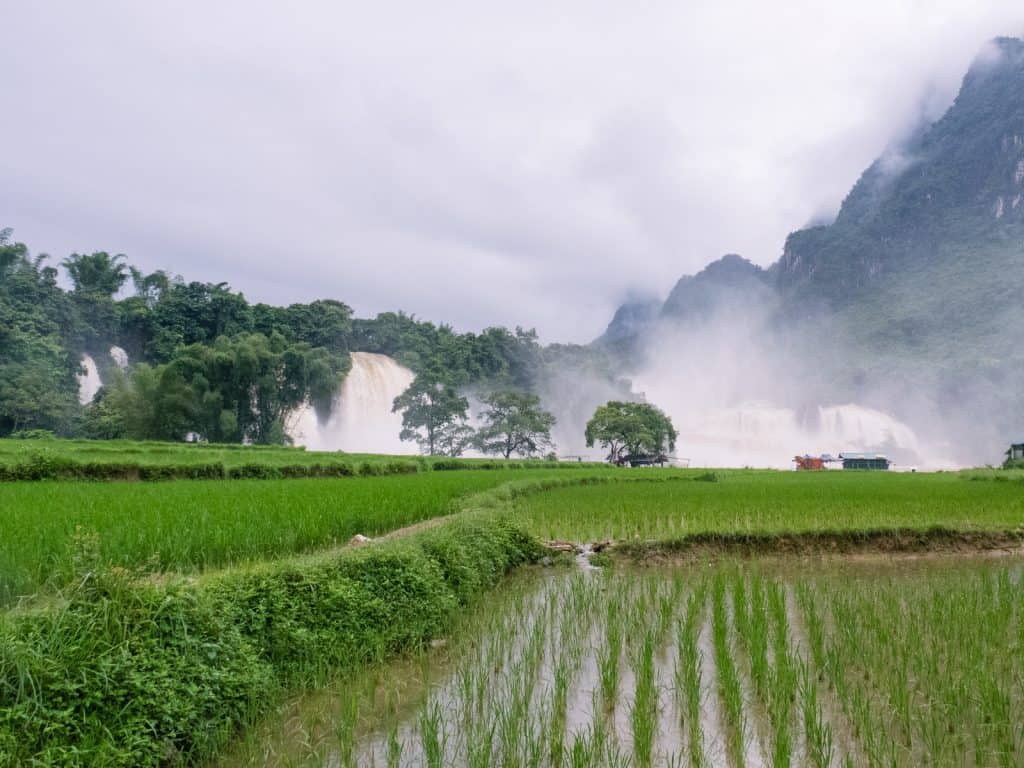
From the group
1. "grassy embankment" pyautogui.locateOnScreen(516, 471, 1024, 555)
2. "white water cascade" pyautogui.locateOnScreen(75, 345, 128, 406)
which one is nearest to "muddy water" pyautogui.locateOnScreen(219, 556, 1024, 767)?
"grassy embankment" pyautogui.locateOnScreen(516, 471, 1024, 555)

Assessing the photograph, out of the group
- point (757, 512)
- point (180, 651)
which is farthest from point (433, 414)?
point (180, 651)

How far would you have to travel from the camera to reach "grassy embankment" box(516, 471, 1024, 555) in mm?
8773

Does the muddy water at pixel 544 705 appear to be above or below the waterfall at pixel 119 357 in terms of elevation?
below

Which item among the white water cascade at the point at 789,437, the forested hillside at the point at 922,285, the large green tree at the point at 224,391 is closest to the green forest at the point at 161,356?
the large green tree at the point at 224,391

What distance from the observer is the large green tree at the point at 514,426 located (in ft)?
148

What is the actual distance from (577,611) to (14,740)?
3838mm

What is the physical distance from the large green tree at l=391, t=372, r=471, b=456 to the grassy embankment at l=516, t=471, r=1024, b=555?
3159 centimetres

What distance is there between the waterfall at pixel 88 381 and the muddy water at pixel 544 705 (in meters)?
40.9

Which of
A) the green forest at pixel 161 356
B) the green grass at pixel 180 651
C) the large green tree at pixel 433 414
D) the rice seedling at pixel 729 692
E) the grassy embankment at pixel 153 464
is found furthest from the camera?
the large green tree at pixel 433 414

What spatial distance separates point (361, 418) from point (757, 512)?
38.4 m

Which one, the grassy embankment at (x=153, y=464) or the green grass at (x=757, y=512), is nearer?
the green grass at (x=757, y=512)

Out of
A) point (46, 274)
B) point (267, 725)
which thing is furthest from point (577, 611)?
point (46, 274)

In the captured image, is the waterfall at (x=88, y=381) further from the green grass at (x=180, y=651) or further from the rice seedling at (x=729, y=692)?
the rice seedling at (x=729, y=692)

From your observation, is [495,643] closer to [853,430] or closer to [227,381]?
[227,381]
